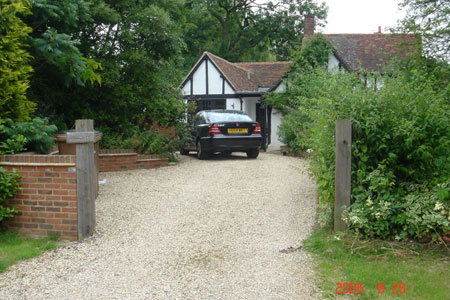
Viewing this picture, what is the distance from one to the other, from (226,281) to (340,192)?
1.83 m

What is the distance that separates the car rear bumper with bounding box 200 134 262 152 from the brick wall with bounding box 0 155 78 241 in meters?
7.74

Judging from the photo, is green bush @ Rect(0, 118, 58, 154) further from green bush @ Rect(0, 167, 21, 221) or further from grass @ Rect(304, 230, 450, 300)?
grass @ Rect(304, 230, 450, 300)

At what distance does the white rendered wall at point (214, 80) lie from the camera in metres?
24.2

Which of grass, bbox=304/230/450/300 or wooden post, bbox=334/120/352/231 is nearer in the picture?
grass, bbox=304/230/450/300

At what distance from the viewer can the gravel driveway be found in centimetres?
389

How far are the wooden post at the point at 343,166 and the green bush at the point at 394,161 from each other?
4.0 inches

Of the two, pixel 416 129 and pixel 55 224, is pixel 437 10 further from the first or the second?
pixel 55 224

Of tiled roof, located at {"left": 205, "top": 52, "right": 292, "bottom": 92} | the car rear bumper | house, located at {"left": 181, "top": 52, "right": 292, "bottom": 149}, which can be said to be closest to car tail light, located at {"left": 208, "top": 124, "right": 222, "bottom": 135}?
the car rear bumper

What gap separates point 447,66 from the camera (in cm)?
867

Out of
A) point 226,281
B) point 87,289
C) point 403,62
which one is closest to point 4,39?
point 87,289

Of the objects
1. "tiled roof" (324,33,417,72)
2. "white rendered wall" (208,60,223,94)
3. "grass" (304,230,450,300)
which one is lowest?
"grass" (304,230,450,300)

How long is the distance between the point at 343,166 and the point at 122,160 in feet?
22.8
